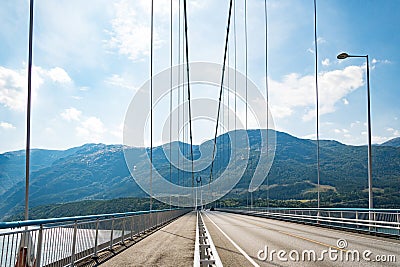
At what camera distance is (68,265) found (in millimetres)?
9461

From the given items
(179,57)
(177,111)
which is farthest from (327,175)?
(179,57)

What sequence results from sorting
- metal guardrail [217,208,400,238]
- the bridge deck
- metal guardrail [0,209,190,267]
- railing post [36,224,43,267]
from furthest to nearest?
metal guardrail [217,208,400,238], the bridge deck, railing post [36,224,43,267], metal guardrail [0,209,190,267]

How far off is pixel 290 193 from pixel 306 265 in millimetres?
118959

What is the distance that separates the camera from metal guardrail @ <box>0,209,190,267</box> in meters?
7.03

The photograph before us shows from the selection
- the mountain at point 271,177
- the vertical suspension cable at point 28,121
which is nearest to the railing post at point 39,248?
the vertical suspension cable at point 28,121

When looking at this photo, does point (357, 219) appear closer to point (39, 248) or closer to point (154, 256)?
point (154, 256)

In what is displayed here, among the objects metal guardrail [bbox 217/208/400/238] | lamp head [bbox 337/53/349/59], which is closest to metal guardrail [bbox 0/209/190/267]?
metal guardrail [bbox 217/208/400/238]

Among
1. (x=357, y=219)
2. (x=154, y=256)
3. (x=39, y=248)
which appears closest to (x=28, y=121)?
(x=39, y=248)

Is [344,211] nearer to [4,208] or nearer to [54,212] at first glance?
[54,212]

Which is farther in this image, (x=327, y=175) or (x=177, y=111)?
(x=327, y=175)

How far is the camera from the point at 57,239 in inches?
354

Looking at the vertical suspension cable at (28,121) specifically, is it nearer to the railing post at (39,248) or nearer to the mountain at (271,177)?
the railing post at (39,248)

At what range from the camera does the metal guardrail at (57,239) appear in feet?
23.0

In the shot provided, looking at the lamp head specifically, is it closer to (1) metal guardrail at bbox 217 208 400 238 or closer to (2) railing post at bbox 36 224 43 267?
(1) metal guardrail at bbox 217 208 400 238
